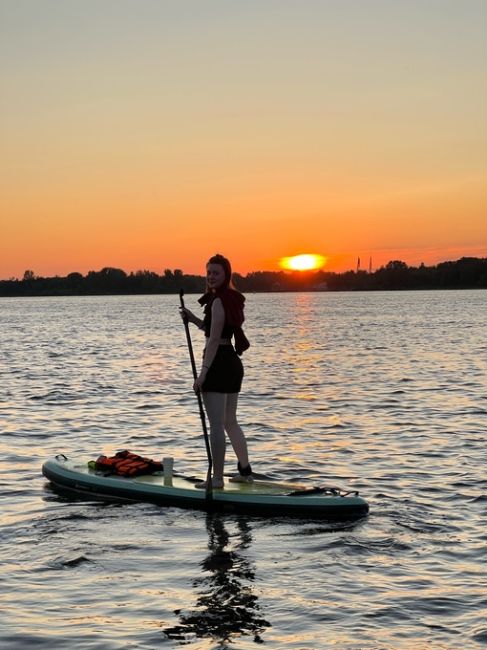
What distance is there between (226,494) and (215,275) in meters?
2.32

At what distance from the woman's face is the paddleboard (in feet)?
7.29

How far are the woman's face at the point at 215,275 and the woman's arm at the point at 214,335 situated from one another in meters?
0.16

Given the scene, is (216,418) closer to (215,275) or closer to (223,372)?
(223,372)

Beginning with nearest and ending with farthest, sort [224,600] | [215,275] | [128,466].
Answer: [224,600], [215,275], [128,466]

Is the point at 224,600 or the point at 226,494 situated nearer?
the point at 224,600

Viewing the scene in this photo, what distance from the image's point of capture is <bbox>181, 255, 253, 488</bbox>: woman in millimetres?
9117

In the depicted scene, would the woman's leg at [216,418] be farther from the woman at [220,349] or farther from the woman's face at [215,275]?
the woman's face at [215,275]

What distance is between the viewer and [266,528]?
29.2 ft

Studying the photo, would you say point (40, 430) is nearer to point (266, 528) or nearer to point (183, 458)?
point (183, 458)

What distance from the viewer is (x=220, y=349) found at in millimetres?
9250

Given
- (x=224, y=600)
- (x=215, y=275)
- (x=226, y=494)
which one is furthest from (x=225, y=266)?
(x=224, y=600)

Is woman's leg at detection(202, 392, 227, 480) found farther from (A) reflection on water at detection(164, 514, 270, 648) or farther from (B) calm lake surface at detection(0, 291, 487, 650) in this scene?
(A) reflection on water at detection(164, 514, 270, 648)

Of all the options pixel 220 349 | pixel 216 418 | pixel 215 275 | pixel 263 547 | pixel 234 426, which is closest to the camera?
pixel 263 547

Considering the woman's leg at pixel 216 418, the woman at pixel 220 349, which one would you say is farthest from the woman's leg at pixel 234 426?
the woman's leg at pixel 216 418
